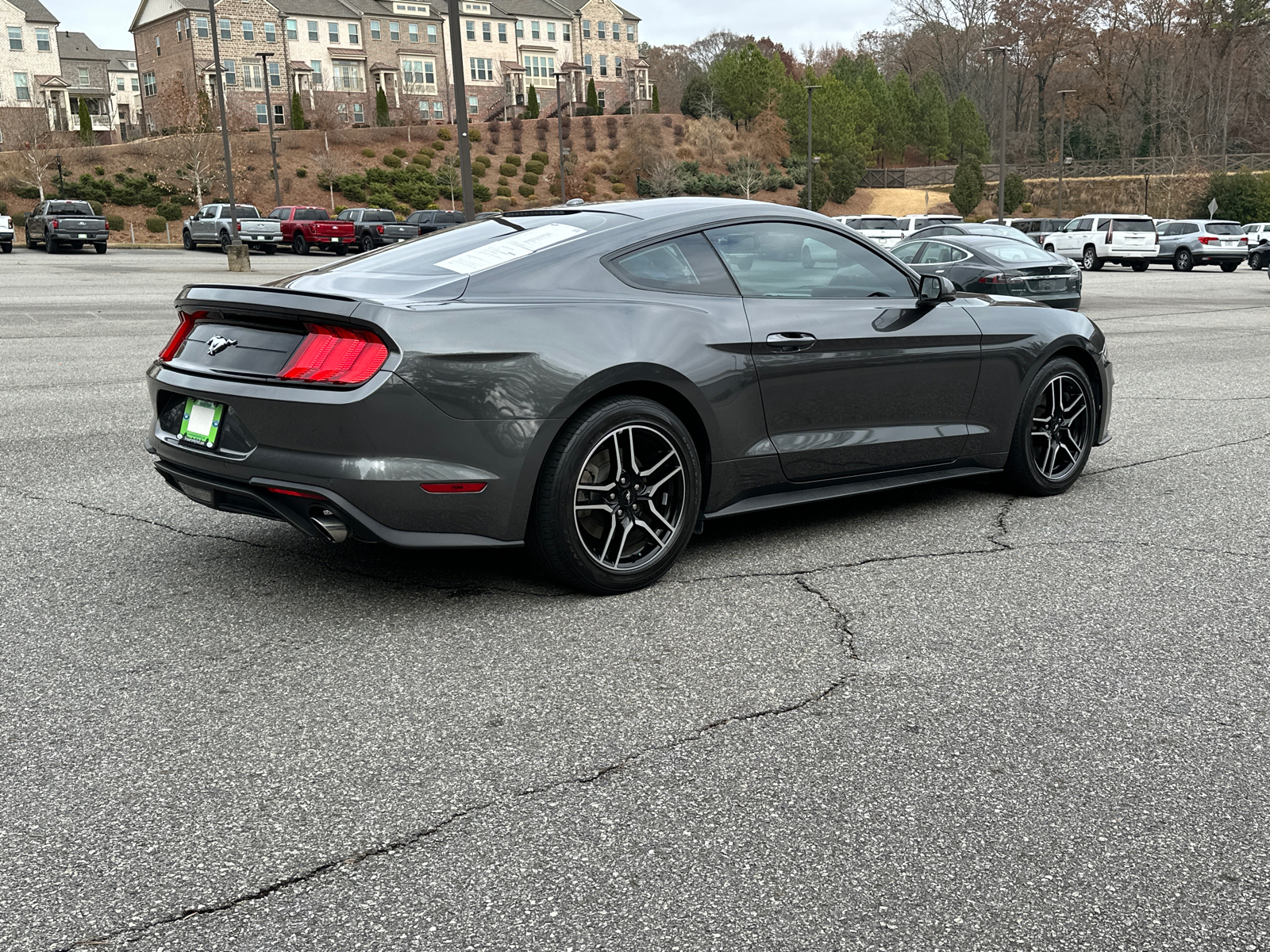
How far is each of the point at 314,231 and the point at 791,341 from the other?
40.0m

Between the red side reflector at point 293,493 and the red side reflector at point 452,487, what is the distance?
13.6 inches

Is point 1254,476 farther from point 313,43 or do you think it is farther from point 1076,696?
point 313,43

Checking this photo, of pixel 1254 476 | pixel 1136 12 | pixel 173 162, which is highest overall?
pixel 1136 12

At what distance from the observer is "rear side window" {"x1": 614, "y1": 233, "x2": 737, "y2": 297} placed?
479 cm

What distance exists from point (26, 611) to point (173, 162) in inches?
2742

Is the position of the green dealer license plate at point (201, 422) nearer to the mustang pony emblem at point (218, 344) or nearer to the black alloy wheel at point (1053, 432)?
the mustang pony emblem at point (218, 344)

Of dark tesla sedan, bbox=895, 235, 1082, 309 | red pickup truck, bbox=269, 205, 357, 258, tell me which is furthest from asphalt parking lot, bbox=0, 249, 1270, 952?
red pickup truck, bbox=269, 205, 357, 258

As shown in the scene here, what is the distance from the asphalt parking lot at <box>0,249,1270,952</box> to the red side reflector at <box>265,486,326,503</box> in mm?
→ 496

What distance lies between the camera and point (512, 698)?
12.1 feet

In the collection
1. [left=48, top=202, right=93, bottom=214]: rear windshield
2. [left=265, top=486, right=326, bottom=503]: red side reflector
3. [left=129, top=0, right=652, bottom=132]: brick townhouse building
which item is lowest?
[left=265, top=486, right=326, bottom=503]: red side reflector

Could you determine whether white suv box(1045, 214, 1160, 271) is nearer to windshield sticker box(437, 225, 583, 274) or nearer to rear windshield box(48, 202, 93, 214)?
rear windshield box(48, 202, 93, 214)

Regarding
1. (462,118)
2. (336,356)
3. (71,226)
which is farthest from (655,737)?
(71,226)

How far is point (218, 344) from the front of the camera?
4480 millimetres

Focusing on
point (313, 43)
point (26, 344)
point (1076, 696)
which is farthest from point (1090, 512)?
point (313, 43)
